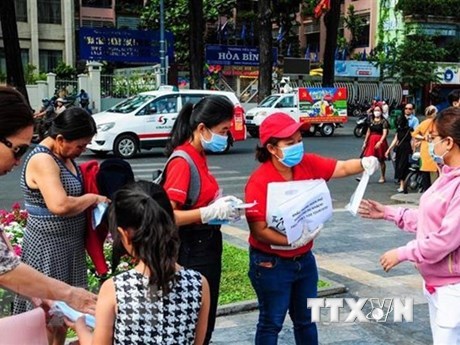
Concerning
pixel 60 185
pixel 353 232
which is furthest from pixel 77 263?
pixel 353 232

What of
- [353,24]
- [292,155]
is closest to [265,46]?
[353,24]

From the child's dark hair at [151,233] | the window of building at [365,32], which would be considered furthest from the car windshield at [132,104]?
the window of building at [365,32]

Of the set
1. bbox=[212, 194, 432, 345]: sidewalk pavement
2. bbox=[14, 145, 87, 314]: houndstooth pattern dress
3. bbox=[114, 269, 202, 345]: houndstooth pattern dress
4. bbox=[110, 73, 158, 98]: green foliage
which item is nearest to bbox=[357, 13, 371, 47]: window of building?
bbox=[110, 73, 158, 98]: green foliage

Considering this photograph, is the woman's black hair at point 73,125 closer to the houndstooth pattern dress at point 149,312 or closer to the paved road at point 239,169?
the houndstooth pattern dress at point 149,312

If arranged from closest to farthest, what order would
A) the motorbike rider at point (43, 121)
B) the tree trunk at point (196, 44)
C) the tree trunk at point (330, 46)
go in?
1. the motorbike rider at point (43, 121)
2. the tree trunk at point (196, 44)
3. the tree trunk at point (330, 46)

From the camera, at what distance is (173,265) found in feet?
7.26

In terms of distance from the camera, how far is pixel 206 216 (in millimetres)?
3219

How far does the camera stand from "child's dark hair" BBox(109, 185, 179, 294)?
218 cm

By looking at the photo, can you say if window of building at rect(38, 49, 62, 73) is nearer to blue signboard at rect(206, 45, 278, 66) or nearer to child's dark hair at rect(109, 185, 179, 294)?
blue signboard at rect(206, 45, 278, 66)

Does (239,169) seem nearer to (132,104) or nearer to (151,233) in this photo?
(132,104)

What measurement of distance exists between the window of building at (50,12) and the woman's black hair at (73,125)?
37.5 metres

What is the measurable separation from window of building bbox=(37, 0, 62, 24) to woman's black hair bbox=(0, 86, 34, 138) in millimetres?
38363

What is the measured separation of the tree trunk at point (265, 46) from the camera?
2714 centimetres

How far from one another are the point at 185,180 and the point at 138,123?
13.5 m
